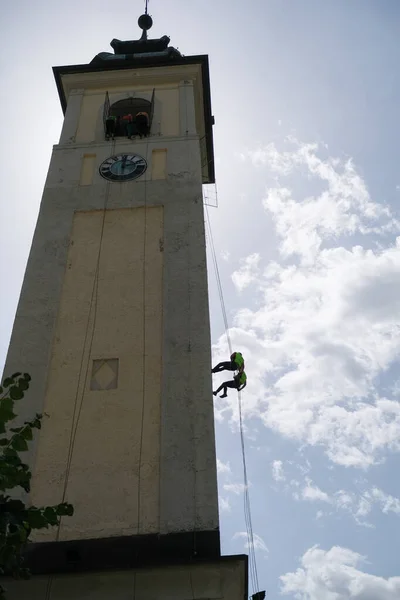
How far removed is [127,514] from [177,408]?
1825 millimetres

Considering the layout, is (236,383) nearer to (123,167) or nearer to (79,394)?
(79,394)

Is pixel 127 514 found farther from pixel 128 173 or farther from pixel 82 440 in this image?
pixel 128 173

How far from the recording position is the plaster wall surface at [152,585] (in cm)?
834

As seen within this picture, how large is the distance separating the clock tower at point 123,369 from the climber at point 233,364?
279 cm

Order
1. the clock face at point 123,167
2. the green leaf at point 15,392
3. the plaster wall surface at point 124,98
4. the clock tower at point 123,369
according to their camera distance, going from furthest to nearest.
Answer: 1. the plaster wall surface at point 124,98
2. the clock face at point 123,167
3. the clock tower at point 123,369
4. the green leaf at point 15,392

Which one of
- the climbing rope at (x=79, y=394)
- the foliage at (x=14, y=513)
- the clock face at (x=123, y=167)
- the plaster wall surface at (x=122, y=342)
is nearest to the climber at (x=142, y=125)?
the plaster wall surface at (x=122, y=342)

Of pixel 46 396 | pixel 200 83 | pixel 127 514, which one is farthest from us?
pixel 200 83

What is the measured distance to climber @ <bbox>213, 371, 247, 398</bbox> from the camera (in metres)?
14.2

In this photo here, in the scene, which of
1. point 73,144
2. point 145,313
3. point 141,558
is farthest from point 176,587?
point 73,144

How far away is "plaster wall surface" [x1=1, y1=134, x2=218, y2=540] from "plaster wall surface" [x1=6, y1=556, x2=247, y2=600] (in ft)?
2.25

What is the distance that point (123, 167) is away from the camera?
15.2m

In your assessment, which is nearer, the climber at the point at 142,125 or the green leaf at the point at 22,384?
the green leaf at the point at 22,384

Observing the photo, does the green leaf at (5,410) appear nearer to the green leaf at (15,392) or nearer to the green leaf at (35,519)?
the green leaf at (15,392)

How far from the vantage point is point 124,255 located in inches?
510
